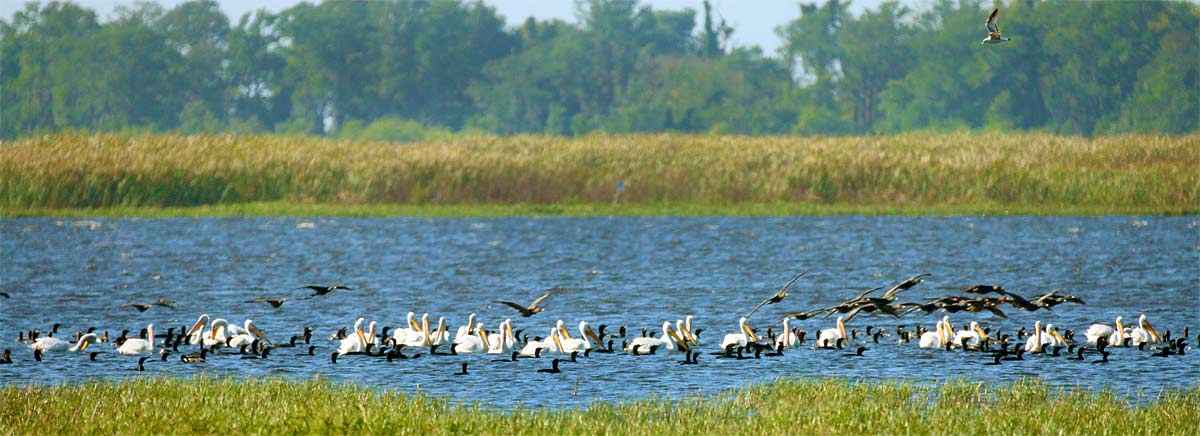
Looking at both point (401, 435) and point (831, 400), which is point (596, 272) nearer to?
point (831, 400)

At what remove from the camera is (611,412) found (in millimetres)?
15812

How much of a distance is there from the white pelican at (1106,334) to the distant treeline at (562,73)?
235 feet

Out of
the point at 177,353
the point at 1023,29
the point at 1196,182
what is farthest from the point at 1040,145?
the point at 1023,29

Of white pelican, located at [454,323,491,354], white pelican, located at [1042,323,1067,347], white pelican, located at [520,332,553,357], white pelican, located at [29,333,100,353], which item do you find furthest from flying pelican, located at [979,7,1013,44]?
white pelican, located at [29,333,100,353]

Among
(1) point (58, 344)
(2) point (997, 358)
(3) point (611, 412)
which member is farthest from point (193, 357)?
(2) point (997, 358)

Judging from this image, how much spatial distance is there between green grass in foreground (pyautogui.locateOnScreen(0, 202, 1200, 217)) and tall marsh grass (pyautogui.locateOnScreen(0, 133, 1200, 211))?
0.35 meters

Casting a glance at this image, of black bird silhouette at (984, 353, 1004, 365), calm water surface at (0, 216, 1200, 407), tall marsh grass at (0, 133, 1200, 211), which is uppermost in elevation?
tall marsh grass at (0, 133, 1200, 211)

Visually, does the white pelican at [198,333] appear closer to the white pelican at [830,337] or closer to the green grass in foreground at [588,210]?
the white pelican at [830,337]

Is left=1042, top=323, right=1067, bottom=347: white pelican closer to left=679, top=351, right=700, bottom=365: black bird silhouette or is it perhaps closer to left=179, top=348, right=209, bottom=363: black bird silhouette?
left=679, top=351, right=700, bottom=365: black bird silhouette

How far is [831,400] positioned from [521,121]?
91277 mm

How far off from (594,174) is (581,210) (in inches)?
72.5

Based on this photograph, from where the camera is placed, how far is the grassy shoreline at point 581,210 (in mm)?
43625

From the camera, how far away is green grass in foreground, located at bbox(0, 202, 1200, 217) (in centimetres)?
4362

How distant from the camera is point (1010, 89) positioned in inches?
3782
